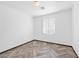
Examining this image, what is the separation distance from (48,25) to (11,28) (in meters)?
2.65

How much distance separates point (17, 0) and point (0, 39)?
1.77 metres

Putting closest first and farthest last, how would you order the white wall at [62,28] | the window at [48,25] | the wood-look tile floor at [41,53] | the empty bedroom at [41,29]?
the wood-look tile floor at [41,53], the empty bedroom at [41,29], the white wall at [62,28], the window at [48,25]

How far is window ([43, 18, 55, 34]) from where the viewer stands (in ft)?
16.1

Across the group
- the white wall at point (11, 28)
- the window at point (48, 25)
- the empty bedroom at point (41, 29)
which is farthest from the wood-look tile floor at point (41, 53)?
the window at point (48, 25)

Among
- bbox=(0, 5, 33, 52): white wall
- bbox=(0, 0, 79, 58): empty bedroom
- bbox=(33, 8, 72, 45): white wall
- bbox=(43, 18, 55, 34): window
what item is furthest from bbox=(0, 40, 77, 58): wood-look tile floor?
bbox=(43, 18, 55, 34): window

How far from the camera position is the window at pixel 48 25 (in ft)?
16.1

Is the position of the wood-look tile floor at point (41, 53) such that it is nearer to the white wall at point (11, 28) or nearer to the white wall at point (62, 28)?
the white wall at point (11, 28)

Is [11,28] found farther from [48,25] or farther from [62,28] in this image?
[62,28]

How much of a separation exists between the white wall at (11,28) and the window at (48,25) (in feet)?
5.29

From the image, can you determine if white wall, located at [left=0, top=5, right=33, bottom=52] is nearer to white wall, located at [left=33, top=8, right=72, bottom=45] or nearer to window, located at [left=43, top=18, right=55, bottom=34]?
window, located at [left=43, top=18, right=55, bottom=34]

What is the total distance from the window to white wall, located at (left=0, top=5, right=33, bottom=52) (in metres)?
1.61

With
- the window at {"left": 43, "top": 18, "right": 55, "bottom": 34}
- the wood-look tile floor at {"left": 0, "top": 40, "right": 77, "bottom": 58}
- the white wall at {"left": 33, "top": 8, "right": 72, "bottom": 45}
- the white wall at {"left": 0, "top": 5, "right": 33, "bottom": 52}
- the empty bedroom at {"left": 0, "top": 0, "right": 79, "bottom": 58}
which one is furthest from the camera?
the window at {"left": 43, "top": 18, "right": 55, "bottom": 34}

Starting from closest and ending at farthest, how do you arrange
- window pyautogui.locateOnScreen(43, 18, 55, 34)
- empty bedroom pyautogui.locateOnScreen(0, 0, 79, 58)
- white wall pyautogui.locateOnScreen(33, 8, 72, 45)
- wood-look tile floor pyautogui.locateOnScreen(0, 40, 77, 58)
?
wood-look tile floor pyautogui.locateOnScreen(0, 40, 77, 58) < empty bedroom pyautogui.locateOnScreen(0, 0, 79, 58) < white wall pyautogui.locateOnScreen(33, 8, 72, 45) < window pyautogui.locateOnScreen(43, 18, 55, 34)

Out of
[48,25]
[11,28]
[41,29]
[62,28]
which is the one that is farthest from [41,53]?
[41,29]
